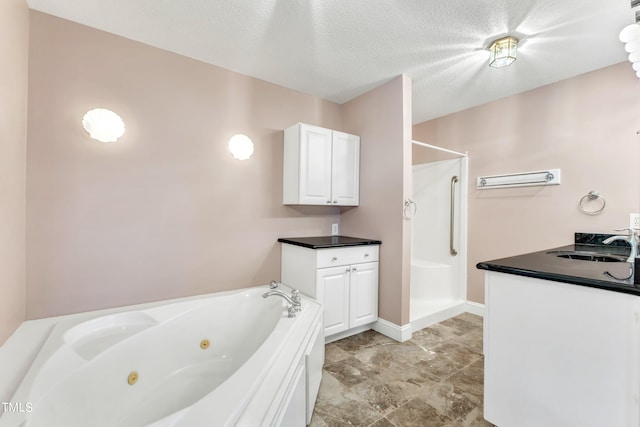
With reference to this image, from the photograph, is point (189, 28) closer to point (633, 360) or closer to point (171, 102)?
point (171, 102)

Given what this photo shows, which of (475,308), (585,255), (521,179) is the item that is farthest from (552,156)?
(475,308)

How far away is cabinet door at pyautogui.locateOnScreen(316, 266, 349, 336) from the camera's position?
7.43 ft

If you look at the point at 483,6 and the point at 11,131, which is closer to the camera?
the point at 11,131

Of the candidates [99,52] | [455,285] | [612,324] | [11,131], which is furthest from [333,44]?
[455,285]

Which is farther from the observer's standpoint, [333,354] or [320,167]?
[320,167]

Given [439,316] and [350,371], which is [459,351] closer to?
[439,316]

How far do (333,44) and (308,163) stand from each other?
0.98 metres

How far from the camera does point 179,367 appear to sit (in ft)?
5.65

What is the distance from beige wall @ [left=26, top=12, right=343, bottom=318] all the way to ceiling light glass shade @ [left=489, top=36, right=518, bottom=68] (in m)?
1.79

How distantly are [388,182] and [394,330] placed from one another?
1.38m

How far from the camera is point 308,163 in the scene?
2.54 metres

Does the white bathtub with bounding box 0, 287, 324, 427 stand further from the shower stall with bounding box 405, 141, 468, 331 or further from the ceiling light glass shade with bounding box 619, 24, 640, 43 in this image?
the ceiling light glass shade with bounding box 619, 24, 640, 43

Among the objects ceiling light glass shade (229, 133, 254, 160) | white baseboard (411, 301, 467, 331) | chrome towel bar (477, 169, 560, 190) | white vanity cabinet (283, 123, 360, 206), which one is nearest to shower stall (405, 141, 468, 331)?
white baseboard (411, 301, 467, 331)

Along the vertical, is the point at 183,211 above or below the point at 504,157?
below
